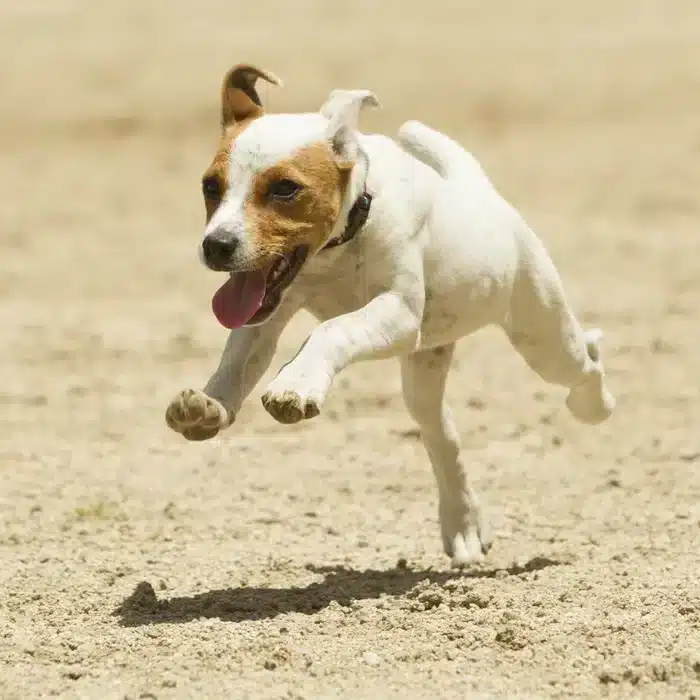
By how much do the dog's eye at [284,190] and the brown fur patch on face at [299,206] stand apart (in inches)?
0.4

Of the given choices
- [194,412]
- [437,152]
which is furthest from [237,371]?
[437,152]

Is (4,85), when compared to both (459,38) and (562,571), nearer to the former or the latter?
(459,38)

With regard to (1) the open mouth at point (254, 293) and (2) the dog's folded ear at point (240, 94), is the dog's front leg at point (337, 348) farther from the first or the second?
(2) the dog's folded ear at point (240, 94)

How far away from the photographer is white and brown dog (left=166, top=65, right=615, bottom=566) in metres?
A: 5.15

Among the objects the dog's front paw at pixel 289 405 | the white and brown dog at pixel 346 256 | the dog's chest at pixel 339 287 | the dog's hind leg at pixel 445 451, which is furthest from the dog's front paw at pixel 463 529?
the dog's front paw at pixel 289 405

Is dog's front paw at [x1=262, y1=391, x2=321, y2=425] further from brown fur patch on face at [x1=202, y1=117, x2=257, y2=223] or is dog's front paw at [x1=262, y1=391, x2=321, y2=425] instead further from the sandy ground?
the sandy ground

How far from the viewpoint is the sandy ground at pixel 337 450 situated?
528 cm

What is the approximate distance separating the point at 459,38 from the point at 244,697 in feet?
67.0

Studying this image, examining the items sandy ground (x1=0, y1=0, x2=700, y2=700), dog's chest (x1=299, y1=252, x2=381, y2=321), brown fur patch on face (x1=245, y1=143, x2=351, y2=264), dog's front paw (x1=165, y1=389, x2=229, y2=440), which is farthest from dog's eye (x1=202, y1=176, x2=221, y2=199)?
sandy ground (x1=0, y1=0, x2=700, y2=700)

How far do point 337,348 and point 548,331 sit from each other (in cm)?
157

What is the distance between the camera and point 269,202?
5.16 meters

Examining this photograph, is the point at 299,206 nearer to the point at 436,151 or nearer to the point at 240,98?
the point at 240,98

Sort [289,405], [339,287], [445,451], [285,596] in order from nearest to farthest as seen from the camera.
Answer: [289,405]
[339,287]
[285,596]
[445,451]

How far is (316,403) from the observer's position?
498 cm
